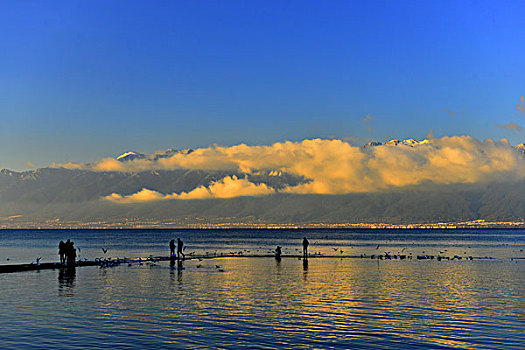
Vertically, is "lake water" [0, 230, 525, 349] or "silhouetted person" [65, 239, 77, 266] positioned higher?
"silhouetted person" [65, 239, 77, 266]

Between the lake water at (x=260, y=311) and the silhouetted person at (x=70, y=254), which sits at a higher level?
the silhouetted person at (x=70, y=254)

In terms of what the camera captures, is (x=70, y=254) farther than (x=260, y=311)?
Yes

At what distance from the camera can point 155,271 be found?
60.2m

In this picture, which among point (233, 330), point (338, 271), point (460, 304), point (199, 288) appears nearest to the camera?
point (233, 330)

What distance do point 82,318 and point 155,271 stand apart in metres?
29.4

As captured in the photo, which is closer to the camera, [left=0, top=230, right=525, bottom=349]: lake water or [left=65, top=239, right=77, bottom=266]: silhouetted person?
[left=0, top=230, right=525, bottom=349]: lake water

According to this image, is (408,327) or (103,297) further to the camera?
(103,297)

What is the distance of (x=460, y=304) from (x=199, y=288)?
18.7m

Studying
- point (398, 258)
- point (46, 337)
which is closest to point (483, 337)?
point (46, 337)

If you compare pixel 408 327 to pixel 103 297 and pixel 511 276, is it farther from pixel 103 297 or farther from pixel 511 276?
pixel 511 276

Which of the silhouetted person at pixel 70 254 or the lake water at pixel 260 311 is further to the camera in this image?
the silhouetted person at pixel 70 254

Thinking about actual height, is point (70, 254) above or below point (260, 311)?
above

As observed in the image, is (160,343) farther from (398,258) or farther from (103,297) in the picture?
(398,258)

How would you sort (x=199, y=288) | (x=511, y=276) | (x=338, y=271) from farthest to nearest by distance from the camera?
(x=338, y=271)
(x=511, y=276)
(x=199, y=288)
